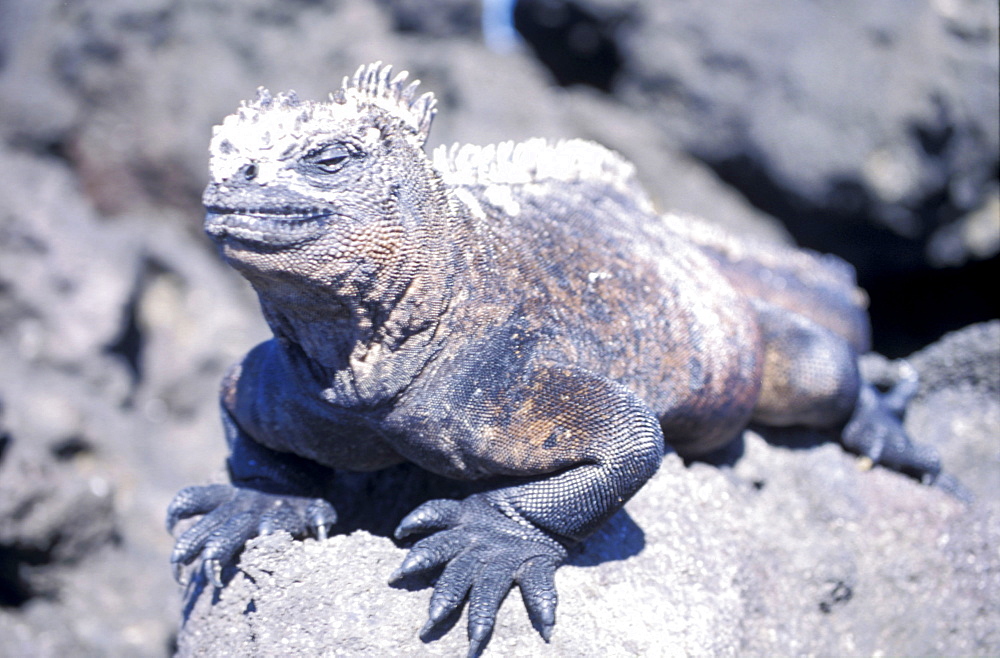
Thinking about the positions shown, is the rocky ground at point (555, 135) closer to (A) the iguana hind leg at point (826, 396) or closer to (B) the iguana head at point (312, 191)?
(A) the iguana hind leg at point (826, 396)

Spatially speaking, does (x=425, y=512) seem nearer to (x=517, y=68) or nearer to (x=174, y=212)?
(x=174, y=212)

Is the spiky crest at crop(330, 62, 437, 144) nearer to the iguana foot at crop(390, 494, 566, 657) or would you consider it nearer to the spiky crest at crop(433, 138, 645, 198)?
the spiky crest at crop(433, 138, 645, 198)

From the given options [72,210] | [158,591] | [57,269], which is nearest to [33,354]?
[57,269]

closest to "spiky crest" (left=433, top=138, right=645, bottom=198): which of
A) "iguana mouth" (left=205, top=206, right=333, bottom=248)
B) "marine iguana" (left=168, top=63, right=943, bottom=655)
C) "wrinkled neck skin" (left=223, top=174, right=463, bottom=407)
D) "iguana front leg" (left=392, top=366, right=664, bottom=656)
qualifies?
"marine iguana" (left=168, top=63, right=943, bottom=655)

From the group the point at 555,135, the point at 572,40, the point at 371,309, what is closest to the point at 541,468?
the point at 371,309

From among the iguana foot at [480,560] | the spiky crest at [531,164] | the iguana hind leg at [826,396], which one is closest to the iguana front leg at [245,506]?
the iguana foot at [480,560]

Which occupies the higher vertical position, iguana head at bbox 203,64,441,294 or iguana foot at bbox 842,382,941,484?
iguana head at bbox 203,64,441,294
